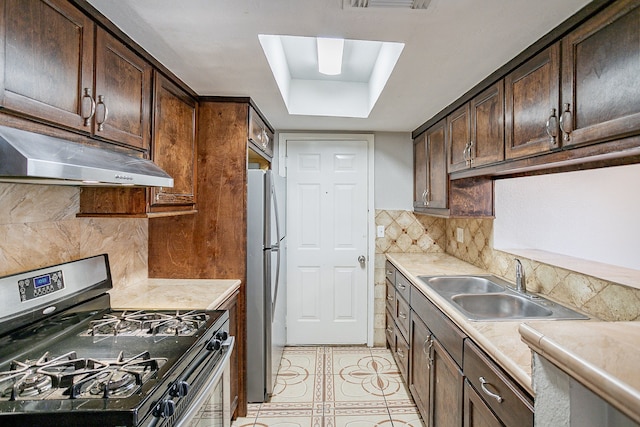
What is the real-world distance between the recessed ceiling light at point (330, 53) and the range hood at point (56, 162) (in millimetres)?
1174

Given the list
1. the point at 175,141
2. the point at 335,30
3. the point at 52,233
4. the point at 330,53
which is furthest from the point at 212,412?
the point at 330,53

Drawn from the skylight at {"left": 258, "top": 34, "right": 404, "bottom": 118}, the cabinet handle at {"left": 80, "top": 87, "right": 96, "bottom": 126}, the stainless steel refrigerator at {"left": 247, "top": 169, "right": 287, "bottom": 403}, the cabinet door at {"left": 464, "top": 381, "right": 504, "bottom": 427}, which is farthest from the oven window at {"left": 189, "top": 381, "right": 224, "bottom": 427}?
the skylight at {"left": 258, "top": 34, "right": 404, "bottom": 118}

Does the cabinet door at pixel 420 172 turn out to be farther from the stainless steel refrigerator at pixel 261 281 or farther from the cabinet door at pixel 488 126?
the stainless steel refrigerator at pixel 261 281

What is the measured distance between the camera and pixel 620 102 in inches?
39.6

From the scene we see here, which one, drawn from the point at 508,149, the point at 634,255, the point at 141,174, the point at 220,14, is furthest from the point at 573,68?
the point at 141,174

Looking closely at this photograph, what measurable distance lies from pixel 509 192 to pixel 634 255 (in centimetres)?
79

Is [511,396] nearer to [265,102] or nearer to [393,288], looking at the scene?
[393,288]

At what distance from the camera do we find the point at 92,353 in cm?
116

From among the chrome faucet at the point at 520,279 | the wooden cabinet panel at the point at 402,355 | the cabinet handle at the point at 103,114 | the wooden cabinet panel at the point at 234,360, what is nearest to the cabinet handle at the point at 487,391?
the chrome faucet at the point at 520,279

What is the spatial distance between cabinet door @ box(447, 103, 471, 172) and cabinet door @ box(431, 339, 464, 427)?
120 cm

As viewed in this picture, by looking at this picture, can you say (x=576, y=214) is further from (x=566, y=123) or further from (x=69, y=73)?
(x=69, y=73)

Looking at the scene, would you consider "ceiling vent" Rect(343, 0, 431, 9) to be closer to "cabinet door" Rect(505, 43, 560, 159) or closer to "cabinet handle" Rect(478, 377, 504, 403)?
"cabinet door" Rect(505, 43, 560, 159)

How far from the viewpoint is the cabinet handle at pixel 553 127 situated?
4.16ft

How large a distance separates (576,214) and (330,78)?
76.2 inches
